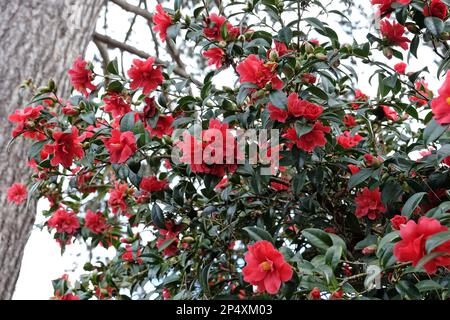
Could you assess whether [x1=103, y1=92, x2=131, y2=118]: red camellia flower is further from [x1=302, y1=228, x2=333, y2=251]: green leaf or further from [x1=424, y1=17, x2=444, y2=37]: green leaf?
[x1=424, y1=17, x2=444, y2=37]: green leaf

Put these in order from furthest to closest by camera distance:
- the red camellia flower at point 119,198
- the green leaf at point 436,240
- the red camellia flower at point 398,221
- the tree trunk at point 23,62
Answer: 1. the tree trunk at point 23,62
2. the red camellia flower at point 119,198
3. the red camellia flower at point 398,221
4. the green leaf at point 436,240

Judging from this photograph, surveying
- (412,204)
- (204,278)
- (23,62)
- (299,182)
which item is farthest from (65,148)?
(23,62)

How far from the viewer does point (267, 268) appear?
0.89m

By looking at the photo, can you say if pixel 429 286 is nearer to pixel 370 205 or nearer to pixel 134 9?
pixel 370 205

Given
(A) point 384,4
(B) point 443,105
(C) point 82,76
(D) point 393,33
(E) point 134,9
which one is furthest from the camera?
(E) point 134,9

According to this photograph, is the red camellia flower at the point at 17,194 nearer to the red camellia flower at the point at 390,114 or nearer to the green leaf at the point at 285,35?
the green leaf at the point at 285,35

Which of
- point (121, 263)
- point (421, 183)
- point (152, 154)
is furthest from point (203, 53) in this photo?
point (121, 263)

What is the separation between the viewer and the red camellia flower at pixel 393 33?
127 centimetres

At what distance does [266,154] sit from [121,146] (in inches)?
12.1

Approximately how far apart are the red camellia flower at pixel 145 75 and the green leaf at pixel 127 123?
11 centimetres

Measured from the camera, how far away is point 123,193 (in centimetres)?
157

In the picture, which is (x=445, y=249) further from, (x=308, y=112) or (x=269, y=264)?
(x=308, y=112)

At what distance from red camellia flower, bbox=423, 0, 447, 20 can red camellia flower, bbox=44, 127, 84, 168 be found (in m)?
0.81

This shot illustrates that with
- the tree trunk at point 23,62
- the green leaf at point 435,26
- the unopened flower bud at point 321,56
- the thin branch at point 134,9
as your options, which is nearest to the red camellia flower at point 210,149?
the unopened flower bud at point 321,56
